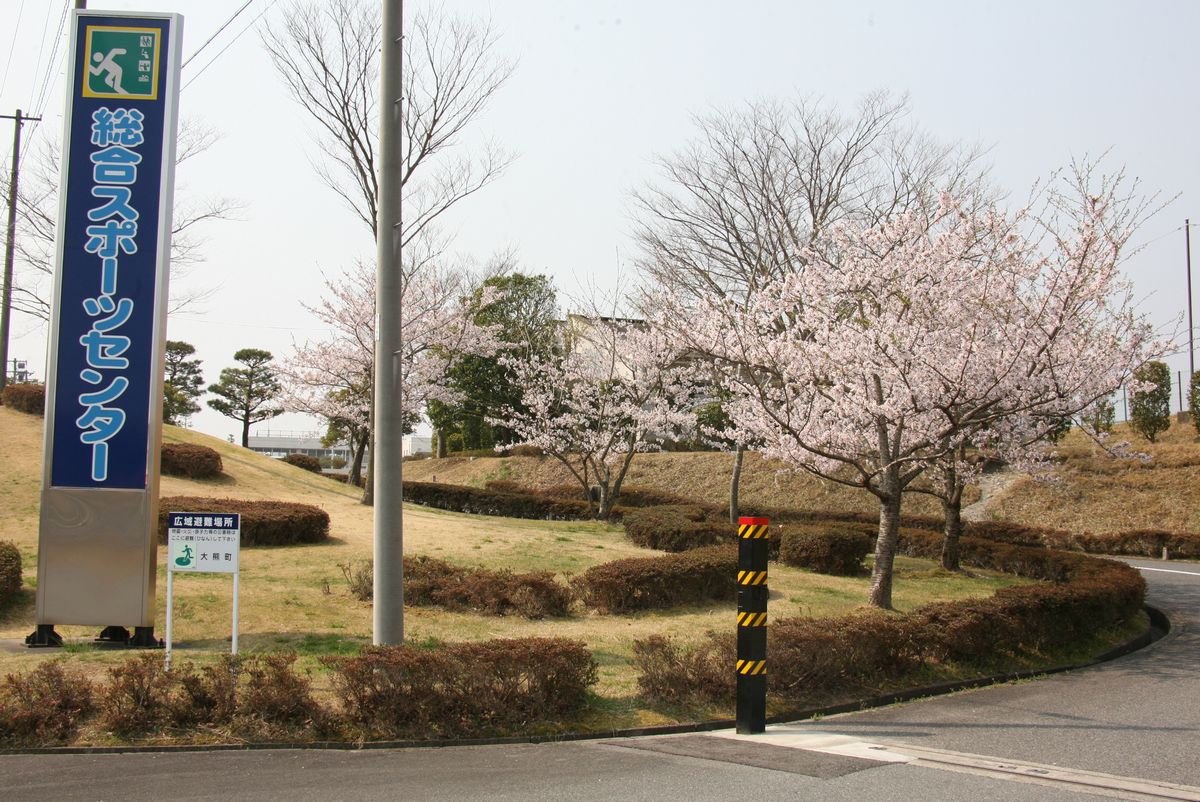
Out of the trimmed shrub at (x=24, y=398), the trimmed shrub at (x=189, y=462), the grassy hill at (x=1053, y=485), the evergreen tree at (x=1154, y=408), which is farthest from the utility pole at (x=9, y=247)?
the evergreen tree at (x=1154, y=408)

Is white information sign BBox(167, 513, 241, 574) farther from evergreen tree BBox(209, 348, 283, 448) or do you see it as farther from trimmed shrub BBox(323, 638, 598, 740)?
evergreen tree BBox(209, 348, 283, 448)

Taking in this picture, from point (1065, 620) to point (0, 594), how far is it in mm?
12130

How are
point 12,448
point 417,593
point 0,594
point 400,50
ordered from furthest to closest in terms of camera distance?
point 12,448 → point 417,593 → point 0,594 → point 400,50

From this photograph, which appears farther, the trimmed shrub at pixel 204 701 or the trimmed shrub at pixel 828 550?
the trimmed shrub at pixel 828 550

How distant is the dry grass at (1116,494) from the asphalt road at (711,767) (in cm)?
2005

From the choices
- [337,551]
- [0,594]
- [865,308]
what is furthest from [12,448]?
[865,308]

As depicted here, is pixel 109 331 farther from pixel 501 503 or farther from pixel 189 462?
pixel 501 503

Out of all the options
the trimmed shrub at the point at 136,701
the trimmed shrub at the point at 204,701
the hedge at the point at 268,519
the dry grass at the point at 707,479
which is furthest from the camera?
the dry grass at the point at 707,479

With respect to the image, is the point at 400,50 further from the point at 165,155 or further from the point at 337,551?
the point at 337,551

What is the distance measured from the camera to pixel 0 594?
10180mm

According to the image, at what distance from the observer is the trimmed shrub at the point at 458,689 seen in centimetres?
677

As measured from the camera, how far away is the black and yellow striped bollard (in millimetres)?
6938

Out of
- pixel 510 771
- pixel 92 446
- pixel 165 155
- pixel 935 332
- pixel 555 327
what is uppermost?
pixel 555 327

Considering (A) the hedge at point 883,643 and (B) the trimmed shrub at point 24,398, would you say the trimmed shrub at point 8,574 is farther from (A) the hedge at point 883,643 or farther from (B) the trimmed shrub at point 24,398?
(B) the trimmed shrub at point 24,398
